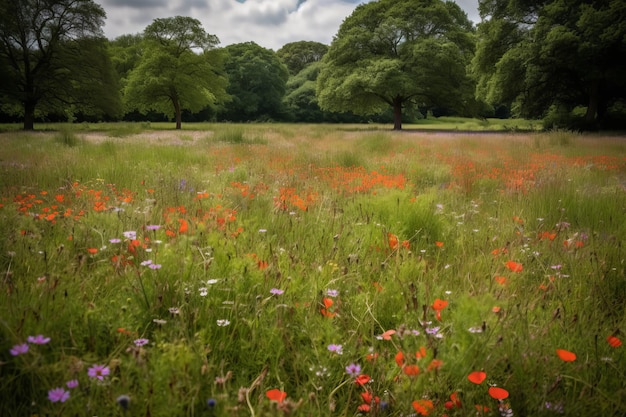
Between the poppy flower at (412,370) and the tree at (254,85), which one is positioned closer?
the poppy flower at (412,370)

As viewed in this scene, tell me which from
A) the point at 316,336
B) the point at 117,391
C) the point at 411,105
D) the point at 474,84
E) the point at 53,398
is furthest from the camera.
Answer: the point at 411,105

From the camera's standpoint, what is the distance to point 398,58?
30.8 m

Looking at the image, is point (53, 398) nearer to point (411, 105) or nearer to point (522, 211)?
point (522, 211)

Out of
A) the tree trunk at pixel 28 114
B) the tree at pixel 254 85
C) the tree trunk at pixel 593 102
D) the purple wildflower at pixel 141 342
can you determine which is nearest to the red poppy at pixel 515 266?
the purple wildflower at pixel 141 342

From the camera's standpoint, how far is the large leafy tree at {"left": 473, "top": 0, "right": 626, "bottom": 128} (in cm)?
1945

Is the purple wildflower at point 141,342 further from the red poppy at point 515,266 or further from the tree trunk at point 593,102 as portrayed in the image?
the tree trunk at point 593,102

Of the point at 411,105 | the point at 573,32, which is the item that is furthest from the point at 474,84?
the point at 573,32

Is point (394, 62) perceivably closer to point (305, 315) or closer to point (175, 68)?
point (175, 68)

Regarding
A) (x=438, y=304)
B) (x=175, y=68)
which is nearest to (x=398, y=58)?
(x=175, y=68)

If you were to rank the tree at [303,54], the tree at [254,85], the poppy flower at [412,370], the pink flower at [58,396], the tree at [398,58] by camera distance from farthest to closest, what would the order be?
1. the tree at [303,54]
2. the tree at [254,85]
3. the tree at [398,58]
4. the poppy flower at [412,370]
5. the pink flower at [58,396]

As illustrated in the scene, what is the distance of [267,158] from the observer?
28.8 ft

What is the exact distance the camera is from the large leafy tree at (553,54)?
19.5 meters

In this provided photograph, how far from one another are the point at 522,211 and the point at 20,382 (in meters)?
4.54

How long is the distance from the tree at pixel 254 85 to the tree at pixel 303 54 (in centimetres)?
2075
